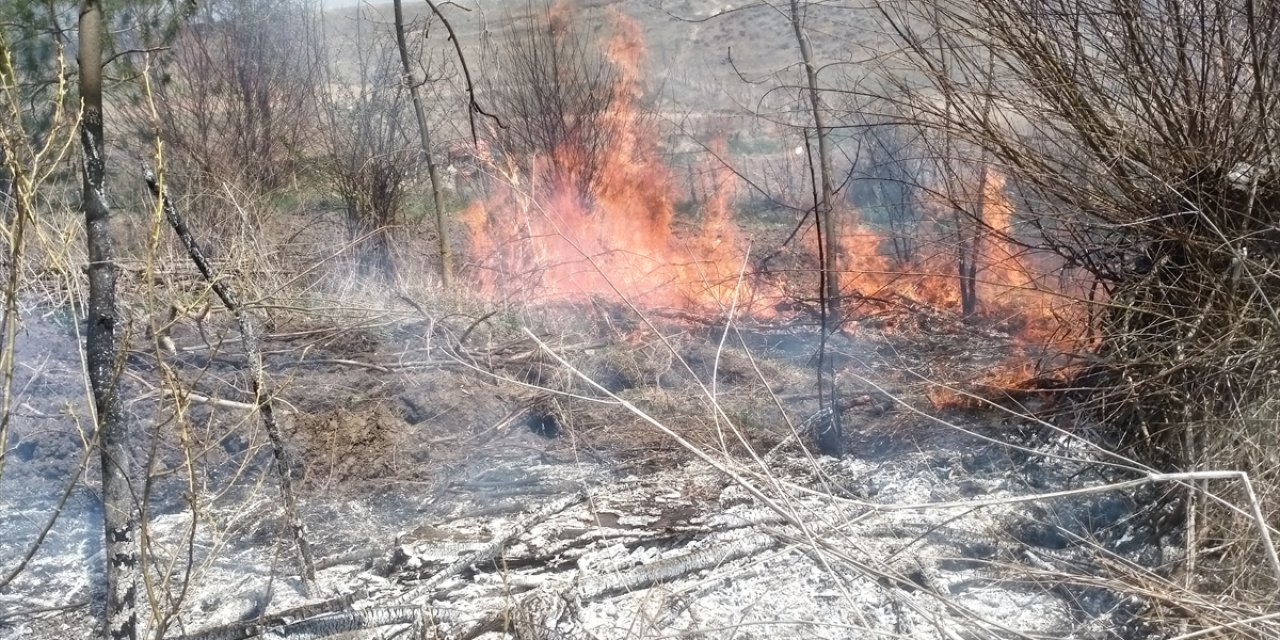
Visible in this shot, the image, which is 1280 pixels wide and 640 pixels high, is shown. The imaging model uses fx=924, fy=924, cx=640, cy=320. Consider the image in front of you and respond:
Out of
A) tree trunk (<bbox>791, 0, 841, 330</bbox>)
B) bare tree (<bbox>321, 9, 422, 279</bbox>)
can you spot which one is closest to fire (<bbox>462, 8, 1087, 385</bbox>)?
tree trunk (<bbox>791, 0, 841, 330</bbox>)

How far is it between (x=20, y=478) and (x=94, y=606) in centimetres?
223

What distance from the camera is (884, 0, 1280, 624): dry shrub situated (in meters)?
4.55

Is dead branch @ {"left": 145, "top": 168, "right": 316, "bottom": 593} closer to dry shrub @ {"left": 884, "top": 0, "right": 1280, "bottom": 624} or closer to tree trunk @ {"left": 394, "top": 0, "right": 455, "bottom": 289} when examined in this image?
dry shrub @ {"left": 884, "top": 0, "right": 1280, "bottom": 624}

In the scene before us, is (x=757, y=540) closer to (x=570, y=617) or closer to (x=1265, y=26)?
(x=570, y=617)

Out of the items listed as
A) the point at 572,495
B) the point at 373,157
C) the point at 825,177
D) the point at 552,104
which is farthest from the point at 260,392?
the point at 552,104

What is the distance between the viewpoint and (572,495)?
647 centimetres

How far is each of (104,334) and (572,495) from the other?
323cm

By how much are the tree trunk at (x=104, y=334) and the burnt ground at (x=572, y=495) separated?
232 mm

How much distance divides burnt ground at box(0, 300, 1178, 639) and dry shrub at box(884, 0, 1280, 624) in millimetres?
620

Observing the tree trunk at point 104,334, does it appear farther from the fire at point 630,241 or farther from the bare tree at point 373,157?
the bare tree at point 373,157

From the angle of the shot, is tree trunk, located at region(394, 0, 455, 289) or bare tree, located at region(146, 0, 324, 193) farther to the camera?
bare tree, located at region(146, 0, 324, 193)

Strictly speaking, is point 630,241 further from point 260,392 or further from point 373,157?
point 260,392

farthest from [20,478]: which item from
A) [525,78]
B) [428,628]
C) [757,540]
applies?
[525,78]

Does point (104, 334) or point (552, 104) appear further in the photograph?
point (552, 104)
